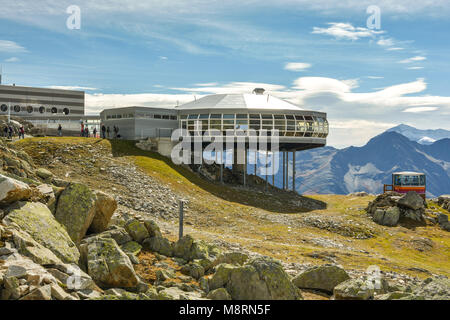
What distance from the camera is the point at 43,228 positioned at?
16641 millimetres

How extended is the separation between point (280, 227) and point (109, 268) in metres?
26.9

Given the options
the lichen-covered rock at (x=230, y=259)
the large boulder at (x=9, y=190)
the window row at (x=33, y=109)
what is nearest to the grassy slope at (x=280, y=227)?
the lichen-covered rock at (x=230, y=259)

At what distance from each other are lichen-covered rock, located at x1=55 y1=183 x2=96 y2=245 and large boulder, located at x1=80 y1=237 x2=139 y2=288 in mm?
2196

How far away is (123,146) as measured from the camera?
5434 cm

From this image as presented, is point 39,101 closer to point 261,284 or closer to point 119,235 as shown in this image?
point 119,235

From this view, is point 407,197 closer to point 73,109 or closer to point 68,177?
point 68,177

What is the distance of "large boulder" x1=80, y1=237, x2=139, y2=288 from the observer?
52.3 feet

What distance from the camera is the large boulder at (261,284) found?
51.3 ft

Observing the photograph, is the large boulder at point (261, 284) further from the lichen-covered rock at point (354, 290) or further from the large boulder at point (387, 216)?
the large boulder at point (387, 216)

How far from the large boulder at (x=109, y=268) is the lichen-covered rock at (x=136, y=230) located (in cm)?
452

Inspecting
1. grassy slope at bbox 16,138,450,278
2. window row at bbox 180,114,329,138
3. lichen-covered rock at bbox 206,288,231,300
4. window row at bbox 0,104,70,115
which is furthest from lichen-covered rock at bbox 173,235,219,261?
window row at bbox 0,104,70,115

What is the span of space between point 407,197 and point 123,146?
34877 millimetres

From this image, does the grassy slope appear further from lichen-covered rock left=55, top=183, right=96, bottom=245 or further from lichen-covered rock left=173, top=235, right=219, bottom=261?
lichen-covered rock left=55, top=183, right=96, bottom=245
